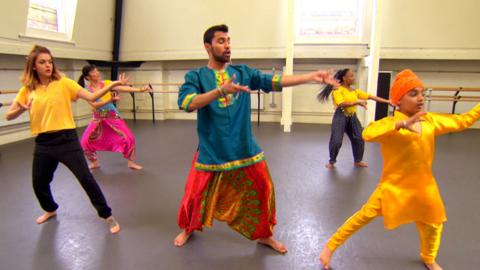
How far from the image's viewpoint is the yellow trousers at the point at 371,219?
1.81 meters

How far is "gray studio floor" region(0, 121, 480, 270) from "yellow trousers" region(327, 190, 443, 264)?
127 mm

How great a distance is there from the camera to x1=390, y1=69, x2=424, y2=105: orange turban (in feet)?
5.52

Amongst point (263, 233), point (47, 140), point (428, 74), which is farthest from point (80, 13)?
point (428, 74)

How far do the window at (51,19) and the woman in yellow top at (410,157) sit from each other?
5744 millimetres

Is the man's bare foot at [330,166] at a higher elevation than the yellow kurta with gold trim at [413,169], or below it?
below

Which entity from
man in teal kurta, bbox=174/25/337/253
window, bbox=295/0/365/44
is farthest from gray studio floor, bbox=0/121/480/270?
window, bbox=295/0/365/44

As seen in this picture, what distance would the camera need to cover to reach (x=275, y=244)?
7.08ft

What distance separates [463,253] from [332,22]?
5.49m

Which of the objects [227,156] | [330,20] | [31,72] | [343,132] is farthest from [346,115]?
[330,20]

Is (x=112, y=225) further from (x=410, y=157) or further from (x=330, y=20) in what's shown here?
(x=330, y=20)

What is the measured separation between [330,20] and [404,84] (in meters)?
5.44

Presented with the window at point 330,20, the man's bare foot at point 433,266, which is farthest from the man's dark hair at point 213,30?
the window at point 330,20

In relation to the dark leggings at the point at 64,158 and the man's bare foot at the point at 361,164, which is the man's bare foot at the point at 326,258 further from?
the man's bare foot at the point at 361,164

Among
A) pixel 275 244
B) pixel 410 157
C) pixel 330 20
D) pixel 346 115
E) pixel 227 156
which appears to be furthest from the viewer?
pixel 330 20
